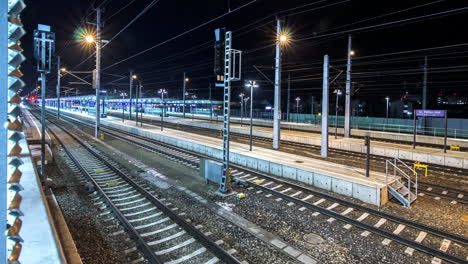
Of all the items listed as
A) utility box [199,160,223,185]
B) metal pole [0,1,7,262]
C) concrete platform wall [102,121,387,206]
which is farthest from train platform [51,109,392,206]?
metal pole [0,1,7,262]

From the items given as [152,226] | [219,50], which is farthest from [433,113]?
[152,226]

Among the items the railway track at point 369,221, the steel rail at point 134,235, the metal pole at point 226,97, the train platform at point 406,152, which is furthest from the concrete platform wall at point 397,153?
the steel rail at point 134,235

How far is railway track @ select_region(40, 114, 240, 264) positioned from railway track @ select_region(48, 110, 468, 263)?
13.7ft

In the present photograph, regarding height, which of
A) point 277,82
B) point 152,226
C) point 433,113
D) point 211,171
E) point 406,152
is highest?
point 277,82

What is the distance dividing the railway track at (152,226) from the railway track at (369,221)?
164 inches

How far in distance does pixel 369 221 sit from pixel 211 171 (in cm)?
668

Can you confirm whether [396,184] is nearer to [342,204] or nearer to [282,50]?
[342,204]

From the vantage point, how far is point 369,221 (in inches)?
371

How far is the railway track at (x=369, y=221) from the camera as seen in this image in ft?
25.0

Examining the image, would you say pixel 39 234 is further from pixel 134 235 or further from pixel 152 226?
pixel 152 226

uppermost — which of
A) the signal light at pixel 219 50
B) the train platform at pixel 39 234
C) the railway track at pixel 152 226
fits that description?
the signal light at pixel 219 50

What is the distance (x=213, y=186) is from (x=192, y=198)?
191 centimetres

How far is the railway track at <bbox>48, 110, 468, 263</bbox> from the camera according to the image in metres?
7.63

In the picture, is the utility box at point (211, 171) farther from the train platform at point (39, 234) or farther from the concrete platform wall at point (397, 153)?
the concrete platform wall at point (397, 153)
